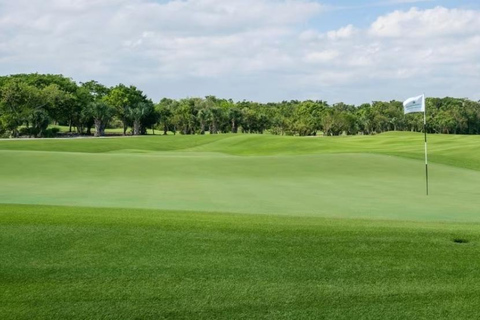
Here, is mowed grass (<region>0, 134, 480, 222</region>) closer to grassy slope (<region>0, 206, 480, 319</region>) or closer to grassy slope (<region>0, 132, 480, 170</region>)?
grassy slope (<region>0, 206, 480, 319</region>)

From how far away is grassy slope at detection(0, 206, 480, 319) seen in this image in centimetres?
559

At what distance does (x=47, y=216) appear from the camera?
9492mm

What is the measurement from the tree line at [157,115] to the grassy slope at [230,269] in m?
77.3

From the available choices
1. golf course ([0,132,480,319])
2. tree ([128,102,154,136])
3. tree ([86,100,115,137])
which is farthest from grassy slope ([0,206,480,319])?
tree ([128,102,154,136])

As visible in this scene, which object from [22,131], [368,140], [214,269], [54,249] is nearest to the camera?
[214,269]

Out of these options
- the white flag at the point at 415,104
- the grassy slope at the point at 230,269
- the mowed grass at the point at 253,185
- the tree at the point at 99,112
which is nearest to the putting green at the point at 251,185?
the mowed grass at the point at 253,185

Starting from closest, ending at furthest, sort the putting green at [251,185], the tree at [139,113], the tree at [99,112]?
the putting green at [251,185] < the tree at [99,112] < the tree at [139,113]

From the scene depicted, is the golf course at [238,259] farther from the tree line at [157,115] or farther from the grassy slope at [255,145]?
the tree line at [157,115]

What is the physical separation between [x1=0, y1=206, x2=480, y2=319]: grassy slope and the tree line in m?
77.3

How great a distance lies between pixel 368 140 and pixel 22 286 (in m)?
66.6

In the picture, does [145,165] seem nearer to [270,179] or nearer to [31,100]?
[270,179]

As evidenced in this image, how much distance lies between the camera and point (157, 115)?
115375mm

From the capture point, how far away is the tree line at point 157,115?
8381 cm

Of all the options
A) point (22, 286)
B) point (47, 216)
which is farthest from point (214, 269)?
point (47, 216)
